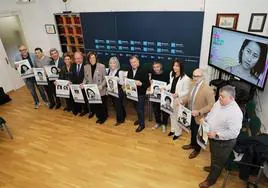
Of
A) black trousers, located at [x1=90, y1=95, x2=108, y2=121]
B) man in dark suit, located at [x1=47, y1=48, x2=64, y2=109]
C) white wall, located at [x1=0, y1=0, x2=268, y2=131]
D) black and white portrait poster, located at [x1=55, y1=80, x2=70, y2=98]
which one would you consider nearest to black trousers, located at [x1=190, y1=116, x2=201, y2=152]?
white wall, located at [x1=0, y1=0, x2=268, y2=131]

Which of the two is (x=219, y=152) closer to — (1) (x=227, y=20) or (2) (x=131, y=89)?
(2) (x=131, y=89)

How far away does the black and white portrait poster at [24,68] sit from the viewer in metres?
5.14

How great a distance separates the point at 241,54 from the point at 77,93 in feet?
11.2

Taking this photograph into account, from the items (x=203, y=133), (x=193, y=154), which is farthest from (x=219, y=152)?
(x=193, y=154)

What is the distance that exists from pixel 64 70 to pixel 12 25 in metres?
3.71

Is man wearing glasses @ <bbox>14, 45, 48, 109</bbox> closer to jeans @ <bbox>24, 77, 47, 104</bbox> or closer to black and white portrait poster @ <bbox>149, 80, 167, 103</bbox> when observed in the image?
jeans @ <bbox>24, 77, 47, 104</bbox>

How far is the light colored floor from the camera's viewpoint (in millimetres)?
3459

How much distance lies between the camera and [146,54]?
18.9ft

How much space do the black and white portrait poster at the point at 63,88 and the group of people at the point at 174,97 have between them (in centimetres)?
13

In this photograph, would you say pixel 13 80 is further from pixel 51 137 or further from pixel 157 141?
pixel 157 141

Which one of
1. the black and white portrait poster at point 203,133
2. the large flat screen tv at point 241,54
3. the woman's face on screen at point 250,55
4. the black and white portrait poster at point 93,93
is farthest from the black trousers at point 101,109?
the woman's face on screen at point 250,55

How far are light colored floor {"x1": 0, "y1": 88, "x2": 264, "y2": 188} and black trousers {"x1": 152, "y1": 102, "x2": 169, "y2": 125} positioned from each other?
26 cm

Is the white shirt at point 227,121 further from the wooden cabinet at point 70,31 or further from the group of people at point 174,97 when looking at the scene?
the wooden cabinet at point 70,31

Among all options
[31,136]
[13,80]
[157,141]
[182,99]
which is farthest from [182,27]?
[13,80]
